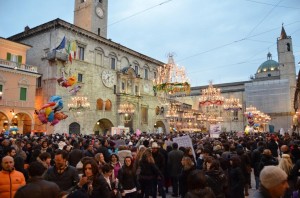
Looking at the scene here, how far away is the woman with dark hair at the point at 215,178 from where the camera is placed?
4.57 metres

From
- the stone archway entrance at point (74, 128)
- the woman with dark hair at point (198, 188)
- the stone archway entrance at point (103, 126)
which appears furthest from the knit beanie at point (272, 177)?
the stone archway entrance at point (103, 126)

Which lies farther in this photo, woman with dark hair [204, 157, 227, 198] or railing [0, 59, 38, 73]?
railing [0, 59, 38, 73]

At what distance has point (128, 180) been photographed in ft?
18.3

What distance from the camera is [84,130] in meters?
27.3

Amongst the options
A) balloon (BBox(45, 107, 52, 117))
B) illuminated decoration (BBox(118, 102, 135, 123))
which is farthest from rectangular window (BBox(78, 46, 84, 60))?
balloon (BBox(45, 107, 52, 117))

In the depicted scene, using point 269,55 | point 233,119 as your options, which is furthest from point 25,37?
point 269,55

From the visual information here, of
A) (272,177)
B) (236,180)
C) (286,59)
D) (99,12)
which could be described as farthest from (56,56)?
(286,59)

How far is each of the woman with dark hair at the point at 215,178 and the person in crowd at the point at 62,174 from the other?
2427mm

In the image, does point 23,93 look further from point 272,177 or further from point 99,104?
point 272,177

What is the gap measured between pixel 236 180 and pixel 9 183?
4.57m

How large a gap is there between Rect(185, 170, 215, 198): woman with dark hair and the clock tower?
3272 cm

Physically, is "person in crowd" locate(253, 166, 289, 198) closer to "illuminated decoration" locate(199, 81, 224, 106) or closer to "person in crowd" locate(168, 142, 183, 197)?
"person in crowd" locate(168, 142, 183, 197)

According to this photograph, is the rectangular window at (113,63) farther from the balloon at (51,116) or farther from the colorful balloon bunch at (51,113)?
the balloon at (51,116)

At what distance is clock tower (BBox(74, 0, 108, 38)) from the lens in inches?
1326
